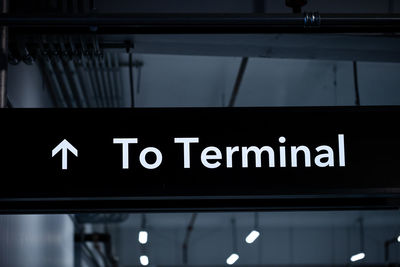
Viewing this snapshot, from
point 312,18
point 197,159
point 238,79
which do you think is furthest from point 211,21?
point 238,79

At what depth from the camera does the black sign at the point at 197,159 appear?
2629mm

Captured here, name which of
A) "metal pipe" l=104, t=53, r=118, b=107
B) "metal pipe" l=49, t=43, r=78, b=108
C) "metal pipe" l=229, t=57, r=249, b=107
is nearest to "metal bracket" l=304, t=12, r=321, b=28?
"metal pipe" l=49, t=43, r=78, b=108

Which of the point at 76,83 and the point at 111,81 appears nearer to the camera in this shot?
the point at 76,83

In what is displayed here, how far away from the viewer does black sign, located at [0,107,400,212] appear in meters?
2.63

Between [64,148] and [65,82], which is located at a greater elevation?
[65,82]

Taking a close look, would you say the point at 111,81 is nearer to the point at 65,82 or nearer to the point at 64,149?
the point at 65,82

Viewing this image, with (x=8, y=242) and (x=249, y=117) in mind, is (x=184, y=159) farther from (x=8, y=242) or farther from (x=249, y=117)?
(x=8, y=242)

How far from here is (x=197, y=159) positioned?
2.65 m

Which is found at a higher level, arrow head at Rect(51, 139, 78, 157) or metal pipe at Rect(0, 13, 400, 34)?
metal pipe at Rect(0, 13, 400, 34)

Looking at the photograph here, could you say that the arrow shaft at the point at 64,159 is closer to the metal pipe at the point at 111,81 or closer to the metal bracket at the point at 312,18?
the metal bracket at the point at 312,18

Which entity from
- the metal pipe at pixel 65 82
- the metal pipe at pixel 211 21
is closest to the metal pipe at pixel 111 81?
the metal pipe at pixel 65 82

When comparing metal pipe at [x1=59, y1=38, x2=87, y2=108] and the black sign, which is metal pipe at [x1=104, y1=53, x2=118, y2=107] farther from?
the black sign

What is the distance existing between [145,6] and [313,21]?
1.44 m

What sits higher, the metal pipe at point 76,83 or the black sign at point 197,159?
the metal pipe at point 76,83
